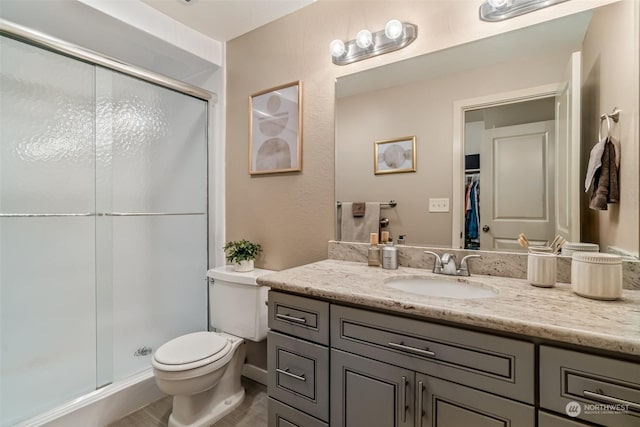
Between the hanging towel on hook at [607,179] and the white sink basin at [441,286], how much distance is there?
1.59 ft

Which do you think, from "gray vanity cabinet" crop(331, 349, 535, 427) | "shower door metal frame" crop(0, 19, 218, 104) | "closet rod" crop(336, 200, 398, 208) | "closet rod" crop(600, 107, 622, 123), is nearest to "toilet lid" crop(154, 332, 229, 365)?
"gray vanity cabinet" crop(331, 349, 535, 427)

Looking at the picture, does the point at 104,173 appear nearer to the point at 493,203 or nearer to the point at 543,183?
the point at 493,203

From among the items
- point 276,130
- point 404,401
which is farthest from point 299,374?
point 276,130

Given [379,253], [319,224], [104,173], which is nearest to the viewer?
[379,253]

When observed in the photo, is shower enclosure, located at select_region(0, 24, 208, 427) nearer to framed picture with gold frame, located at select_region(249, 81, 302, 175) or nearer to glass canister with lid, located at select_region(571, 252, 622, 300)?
framed picture with gold frame, located at select_region(249, 81, 302, 175)

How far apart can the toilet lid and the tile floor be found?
408 millimetres

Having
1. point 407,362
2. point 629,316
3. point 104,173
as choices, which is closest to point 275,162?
point 104,173

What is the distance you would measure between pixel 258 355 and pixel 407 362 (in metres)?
1.37

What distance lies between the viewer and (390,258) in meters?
1.38

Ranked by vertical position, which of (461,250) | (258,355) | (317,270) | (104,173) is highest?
(104,173)

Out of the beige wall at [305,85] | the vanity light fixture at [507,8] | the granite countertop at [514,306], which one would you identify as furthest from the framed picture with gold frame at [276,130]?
the vanity light fixture at [507,8]

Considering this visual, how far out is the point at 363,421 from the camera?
0.94 m

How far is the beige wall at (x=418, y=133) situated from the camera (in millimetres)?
1234

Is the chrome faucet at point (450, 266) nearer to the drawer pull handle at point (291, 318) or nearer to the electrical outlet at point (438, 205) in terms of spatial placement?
the electrical outlet at point (438, 205)
